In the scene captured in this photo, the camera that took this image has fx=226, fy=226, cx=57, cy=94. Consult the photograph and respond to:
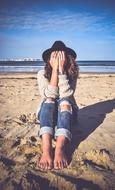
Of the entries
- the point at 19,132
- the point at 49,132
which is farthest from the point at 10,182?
the point at 19,132

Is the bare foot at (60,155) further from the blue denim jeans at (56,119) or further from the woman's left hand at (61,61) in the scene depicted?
the woman's left hand at (61,61)

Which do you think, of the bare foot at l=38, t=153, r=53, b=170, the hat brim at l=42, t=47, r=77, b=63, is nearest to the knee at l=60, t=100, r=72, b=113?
the bare foot at l=38, t=153, r=53, b=170

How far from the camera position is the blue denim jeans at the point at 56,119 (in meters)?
2.85

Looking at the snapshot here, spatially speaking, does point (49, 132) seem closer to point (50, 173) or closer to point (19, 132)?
point (50, 173)

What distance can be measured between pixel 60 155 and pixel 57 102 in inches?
34.8

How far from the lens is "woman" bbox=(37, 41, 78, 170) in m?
2.69

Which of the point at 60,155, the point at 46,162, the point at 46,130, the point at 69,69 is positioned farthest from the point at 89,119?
the point at 46,162

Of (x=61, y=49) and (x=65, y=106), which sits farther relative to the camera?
(x=61, y=49)

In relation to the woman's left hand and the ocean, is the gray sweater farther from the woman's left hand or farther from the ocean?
the ocean

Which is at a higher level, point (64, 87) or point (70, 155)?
point (64, 87)

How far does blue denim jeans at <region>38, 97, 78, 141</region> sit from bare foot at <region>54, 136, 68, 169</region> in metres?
A: 0.07

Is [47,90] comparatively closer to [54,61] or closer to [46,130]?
[54,61]

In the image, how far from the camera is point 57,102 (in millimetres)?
3299

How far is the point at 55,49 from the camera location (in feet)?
11.5
